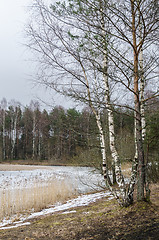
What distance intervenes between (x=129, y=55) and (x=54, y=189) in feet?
18.9

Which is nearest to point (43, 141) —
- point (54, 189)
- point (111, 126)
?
point (54, 189)

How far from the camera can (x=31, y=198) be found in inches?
276

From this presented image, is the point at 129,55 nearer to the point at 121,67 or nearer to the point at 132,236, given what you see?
the point at 121,67

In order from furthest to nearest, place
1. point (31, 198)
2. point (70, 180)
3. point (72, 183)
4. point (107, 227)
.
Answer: point (70, 180) < point (72, 183) < point (31, 198) < point (107, 227)

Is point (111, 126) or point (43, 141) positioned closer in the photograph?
point (111, 126)

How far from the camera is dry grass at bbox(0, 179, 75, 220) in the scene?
20.7ft

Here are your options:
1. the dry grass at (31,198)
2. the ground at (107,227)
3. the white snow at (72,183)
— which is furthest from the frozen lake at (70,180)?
the ground at (107,227)

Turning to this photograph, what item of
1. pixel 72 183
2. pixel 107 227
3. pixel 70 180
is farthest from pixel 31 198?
pixel 107 227

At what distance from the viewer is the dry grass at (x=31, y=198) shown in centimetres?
630

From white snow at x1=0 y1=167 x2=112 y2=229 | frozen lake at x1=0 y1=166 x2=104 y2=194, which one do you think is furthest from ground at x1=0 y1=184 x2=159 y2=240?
frozen lake at x1=0 y1=166 x2=104 y2=194

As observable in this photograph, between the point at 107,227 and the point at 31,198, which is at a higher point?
the point at 107,227

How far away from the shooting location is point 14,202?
6.89 meters

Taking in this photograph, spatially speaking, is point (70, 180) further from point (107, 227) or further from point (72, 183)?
point (107, 227)

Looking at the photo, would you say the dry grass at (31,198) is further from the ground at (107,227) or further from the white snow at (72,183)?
the ground at (107,227)
